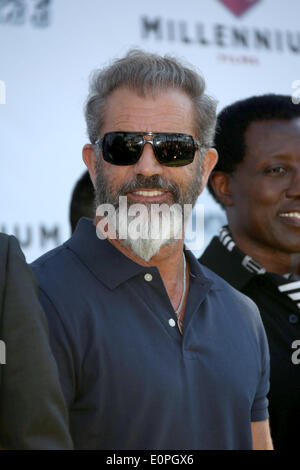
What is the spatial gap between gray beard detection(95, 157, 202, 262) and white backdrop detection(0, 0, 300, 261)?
1.22m

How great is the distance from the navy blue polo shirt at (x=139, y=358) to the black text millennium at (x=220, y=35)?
1713mm

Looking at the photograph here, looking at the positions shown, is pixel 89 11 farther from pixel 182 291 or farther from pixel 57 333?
pixel 57 333

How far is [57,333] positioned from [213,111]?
0.76m

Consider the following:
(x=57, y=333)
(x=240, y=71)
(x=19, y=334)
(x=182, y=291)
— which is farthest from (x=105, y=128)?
(x=240, y=71)

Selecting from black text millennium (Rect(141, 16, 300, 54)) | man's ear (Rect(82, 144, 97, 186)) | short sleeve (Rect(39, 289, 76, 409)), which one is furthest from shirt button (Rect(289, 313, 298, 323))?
black text millennium (Rect(141, 16, 300, 54))

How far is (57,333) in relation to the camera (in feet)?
4.50

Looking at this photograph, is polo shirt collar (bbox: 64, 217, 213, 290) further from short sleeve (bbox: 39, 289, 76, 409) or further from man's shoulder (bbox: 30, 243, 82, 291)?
short sleeve (bbox: 39, 289, 76, 409)

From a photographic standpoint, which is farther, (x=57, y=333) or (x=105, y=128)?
(x=105, y=128)

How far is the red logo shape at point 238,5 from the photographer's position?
128 inches

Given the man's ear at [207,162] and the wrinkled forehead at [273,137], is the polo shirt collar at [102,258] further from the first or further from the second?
the wrinkled forehead at [273,137]

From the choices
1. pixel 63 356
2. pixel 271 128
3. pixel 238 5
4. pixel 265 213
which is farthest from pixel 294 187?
pixel 238 5

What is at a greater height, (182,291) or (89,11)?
(89,11)

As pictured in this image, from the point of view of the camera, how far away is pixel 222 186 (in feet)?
7.71

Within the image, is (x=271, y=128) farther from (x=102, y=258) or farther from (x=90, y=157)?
(x=102, y=258)
